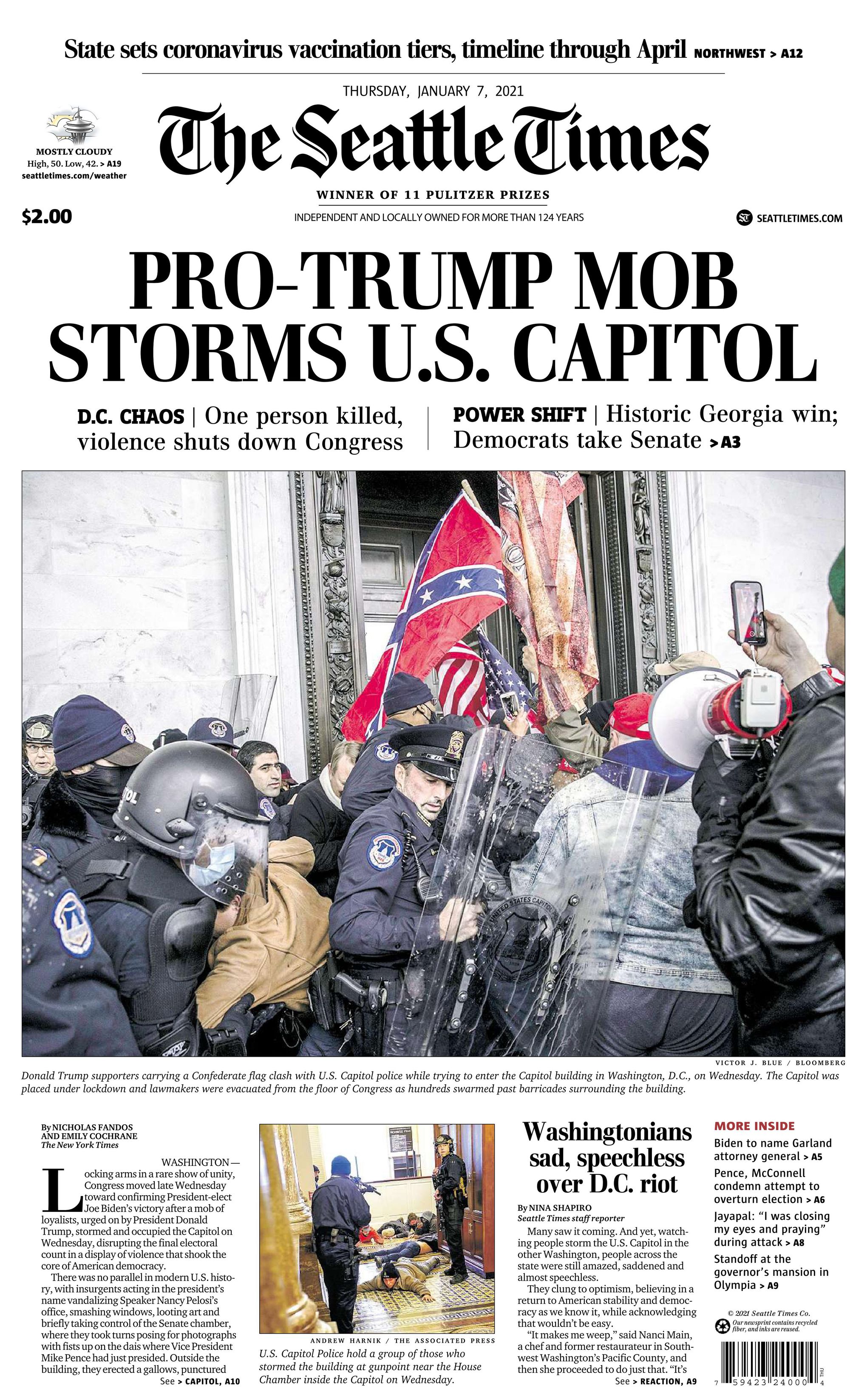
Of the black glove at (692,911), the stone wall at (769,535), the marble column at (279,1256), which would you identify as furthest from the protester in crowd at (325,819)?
the stone wall at (769,535)

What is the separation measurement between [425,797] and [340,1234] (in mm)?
1715

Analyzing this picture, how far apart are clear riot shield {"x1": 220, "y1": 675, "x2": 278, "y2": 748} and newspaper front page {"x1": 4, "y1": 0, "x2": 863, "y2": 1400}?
0.62ft

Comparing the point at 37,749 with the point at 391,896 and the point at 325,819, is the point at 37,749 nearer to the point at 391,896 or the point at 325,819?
the point at 325,819

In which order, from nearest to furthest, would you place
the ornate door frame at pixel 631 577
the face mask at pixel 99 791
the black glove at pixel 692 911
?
the black glove at pixel 692 911 → the face mask at pixel 99 791 → the ornate door frame at pixel 631 577

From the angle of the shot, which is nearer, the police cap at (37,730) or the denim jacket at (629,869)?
the denim jacket at (629,869)

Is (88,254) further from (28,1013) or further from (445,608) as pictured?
(28,1013)

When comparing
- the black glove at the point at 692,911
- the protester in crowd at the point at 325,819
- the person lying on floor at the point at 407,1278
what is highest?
the protester in crowd at the point at 325,819

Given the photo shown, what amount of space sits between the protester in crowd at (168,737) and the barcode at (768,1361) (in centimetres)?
319

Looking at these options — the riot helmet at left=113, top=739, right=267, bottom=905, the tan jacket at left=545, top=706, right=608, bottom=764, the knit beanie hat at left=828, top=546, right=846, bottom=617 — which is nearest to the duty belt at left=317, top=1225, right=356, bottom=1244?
the riot helmet at left=113, top=739, right=267, bottom=905

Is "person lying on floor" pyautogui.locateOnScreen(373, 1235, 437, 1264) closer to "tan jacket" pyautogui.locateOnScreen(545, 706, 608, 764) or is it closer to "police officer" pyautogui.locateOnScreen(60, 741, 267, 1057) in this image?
"police officer" pyautogui.locateOnScreen(60, 741, 267, 1057)

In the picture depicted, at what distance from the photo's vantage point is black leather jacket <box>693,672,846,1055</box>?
11.6ft

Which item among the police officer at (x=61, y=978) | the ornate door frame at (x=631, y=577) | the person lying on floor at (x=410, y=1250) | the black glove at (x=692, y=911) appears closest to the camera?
the black glove at (x=692, y=911)

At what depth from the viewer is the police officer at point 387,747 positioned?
405 cm

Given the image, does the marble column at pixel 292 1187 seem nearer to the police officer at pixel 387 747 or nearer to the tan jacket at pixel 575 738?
the police officer at pixel 387 747
